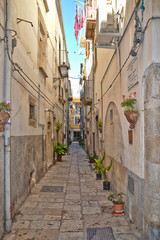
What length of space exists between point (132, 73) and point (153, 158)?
1.91m

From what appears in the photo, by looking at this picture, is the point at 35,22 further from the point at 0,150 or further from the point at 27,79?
the point at 0,150

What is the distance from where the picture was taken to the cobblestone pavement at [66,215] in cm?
373

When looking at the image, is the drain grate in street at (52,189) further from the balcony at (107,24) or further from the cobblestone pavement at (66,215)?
the balcony at (107,24)

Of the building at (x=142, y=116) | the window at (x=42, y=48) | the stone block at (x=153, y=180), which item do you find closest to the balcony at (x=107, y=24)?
the building at (x=142, y=116)

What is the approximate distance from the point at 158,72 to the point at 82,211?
3563mm

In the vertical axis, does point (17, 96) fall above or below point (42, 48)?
below

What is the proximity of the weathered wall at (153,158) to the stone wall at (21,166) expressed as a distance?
280 cm

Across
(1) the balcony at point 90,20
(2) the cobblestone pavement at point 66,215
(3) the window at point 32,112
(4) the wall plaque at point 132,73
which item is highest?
(1) the balcony at point 90,20

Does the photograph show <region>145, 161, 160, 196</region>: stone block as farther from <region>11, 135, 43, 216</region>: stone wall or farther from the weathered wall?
<region>11, 135, 43, 216</region>: stone wall

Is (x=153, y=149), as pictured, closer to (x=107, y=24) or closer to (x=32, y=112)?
(x=107, y=24)

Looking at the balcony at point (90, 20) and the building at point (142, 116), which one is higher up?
the balcony at point (90, 20)

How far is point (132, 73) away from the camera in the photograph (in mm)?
4254

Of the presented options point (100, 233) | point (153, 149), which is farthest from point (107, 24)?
point (100, 233)

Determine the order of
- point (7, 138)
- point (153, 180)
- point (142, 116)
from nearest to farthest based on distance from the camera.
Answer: point (153, 180) → point (142, 116) → point (7, 138)
